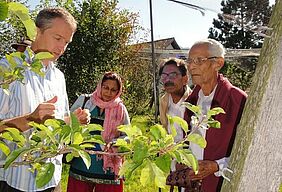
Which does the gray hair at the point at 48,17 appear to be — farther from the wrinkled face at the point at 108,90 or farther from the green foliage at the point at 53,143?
the wrinkled face at the point at 108,90

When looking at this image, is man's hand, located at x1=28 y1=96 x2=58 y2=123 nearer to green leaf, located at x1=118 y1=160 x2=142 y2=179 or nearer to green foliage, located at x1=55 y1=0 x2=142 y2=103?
green leaf, located at x1=118 y1=160 x2=142 y2=179

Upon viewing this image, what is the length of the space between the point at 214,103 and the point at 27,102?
106 cm

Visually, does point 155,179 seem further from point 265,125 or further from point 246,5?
point 246,5

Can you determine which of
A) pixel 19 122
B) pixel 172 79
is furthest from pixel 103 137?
pixel 19 122

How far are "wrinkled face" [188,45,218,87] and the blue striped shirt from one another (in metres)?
0.77

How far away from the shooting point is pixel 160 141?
961mm

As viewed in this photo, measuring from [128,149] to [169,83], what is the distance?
2.94 metres

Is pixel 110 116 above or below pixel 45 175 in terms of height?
below

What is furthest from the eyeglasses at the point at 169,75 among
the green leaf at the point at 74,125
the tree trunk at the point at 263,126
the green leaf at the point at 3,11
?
the green leaf at the point at 3,11

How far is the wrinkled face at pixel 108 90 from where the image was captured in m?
4.17

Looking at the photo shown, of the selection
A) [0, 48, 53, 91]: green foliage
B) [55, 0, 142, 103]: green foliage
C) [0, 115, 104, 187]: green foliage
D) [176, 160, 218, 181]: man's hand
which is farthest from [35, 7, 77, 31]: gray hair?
[55, 0, 142, 103]: green foliage

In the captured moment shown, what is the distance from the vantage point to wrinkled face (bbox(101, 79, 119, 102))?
417 centimetres

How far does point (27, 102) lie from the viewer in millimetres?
2240

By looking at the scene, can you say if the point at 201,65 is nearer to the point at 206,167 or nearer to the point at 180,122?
the point at 206,167
